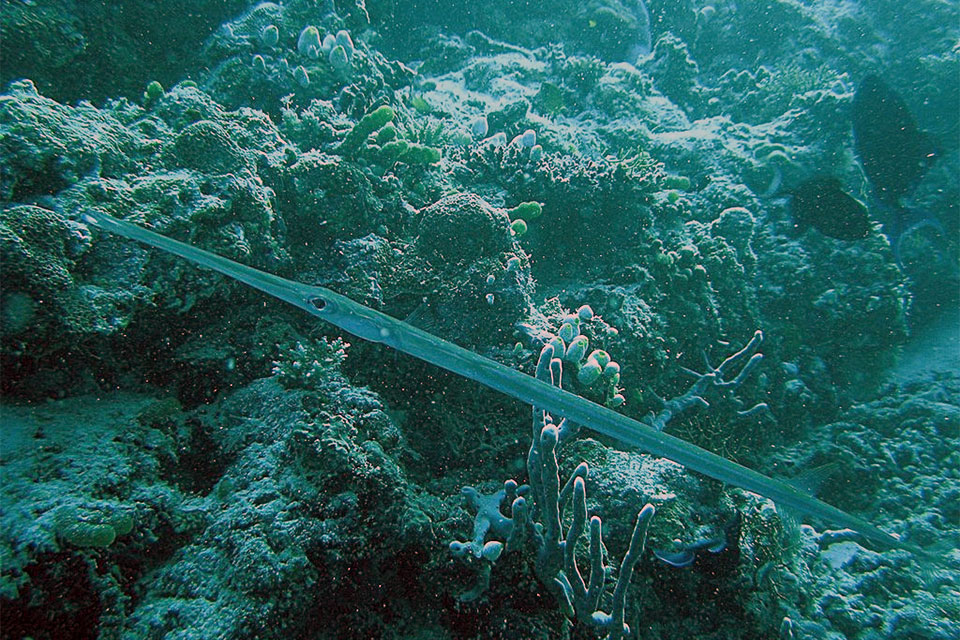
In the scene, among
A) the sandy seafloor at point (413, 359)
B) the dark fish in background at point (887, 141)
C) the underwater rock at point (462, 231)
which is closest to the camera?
the sandy seafloor at point (413, 359)

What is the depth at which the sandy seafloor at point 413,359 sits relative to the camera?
2.54m

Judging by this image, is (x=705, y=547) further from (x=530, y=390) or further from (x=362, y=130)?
Answer: (x=362, y=130)

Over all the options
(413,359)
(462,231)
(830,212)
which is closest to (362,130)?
(462,231)

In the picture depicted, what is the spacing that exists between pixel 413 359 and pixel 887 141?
9.72 m

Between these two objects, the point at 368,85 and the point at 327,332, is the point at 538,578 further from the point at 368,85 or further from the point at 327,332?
the point at 368,85

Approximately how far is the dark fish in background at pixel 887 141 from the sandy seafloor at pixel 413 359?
72 millimetres

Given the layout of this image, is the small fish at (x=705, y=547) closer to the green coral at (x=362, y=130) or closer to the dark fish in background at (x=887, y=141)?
the green coral at (x=362, y=130)

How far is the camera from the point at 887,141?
7.91 m

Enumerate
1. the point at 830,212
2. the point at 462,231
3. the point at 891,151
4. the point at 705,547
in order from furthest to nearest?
the point at 891,151
the point at 830,212
the point at 462,231
the point at 705,547

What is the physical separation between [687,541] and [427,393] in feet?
7.79

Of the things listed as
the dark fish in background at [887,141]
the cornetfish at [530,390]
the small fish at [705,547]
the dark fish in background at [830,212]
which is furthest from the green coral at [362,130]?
the dark fish in background at [887,141]

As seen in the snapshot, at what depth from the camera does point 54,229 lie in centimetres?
278

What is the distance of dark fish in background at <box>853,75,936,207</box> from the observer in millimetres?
7785

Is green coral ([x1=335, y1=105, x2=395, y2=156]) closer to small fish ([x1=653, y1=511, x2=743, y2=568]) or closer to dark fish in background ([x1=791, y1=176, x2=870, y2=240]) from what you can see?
small fish ([x1=653, y1=511, x2=743, y2=568])
